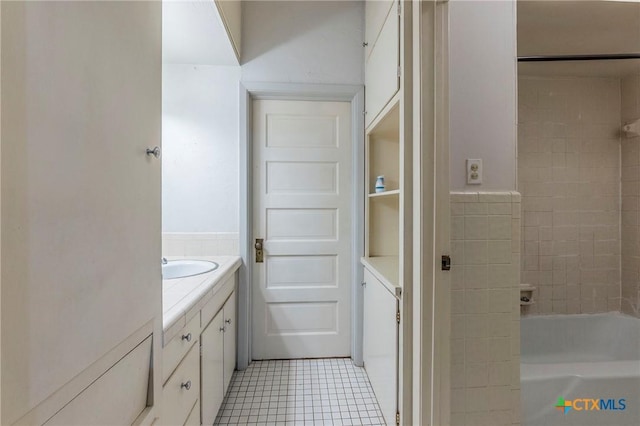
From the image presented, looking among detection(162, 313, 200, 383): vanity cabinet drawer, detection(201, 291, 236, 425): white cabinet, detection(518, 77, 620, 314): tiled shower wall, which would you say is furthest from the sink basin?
detection(518, 77, 620, 314): tiled shower wall

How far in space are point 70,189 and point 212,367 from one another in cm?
124

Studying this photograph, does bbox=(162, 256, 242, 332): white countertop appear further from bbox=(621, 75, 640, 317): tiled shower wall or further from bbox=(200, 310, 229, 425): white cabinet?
bbox=(621, 75, 640, 317): tiled shower wall

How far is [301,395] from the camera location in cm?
176

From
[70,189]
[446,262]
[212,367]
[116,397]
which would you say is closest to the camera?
[70,189]

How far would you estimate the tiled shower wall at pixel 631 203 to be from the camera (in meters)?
1.97

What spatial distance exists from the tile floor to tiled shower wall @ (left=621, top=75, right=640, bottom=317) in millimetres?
1994

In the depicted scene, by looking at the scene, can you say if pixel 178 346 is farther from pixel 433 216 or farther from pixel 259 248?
pixel 259 248

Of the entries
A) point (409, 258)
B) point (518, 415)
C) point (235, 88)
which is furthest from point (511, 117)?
point (235, 88)

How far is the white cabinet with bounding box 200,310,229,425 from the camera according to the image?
1265mm

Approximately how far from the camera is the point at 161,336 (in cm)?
77

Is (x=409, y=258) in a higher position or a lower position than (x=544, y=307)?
higher

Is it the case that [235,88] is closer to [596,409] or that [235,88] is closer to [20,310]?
[20,310]

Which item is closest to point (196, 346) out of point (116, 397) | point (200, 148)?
point (116, 397)

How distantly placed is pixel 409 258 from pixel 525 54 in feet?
5.65
